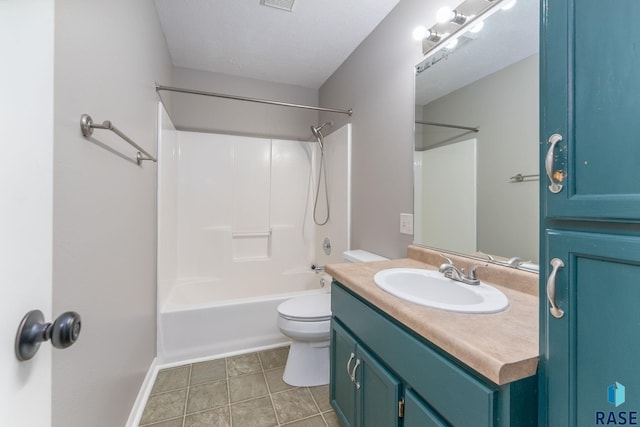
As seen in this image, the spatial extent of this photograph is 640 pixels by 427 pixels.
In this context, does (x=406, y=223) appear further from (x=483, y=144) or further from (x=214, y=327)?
(x=214, y=327)

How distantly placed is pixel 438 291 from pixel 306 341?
94 cm

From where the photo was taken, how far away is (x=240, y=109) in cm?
279

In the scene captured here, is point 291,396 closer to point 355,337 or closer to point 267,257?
point 355,337

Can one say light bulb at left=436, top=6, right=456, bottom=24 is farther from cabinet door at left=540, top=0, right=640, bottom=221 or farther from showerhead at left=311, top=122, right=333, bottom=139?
showerhead at left=311, top=122, right=333, bottom=139

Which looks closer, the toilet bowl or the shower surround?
the toilet bowl

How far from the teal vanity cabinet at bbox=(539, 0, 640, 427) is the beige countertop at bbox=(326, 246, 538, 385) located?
64mm

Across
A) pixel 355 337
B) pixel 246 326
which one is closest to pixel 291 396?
pixel 246 326

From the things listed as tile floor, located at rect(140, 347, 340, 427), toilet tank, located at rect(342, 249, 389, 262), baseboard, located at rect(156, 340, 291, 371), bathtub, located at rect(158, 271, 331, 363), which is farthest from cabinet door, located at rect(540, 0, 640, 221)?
baseboard, located at rect(156, 340, 291, 371)

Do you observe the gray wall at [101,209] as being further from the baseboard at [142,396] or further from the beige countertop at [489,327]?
the beige countertop at [489,327]

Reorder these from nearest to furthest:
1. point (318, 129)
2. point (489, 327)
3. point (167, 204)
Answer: point (489, 327) < point (167, 204) < point (318, 129)

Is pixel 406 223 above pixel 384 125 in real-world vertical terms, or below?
below

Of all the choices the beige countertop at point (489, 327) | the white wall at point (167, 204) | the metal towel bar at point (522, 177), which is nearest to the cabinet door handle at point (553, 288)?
the beige countertop at point (489, 327)

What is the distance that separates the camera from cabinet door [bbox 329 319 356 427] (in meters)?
1.18

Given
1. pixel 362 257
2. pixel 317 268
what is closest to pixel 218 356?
pixel 317 268
